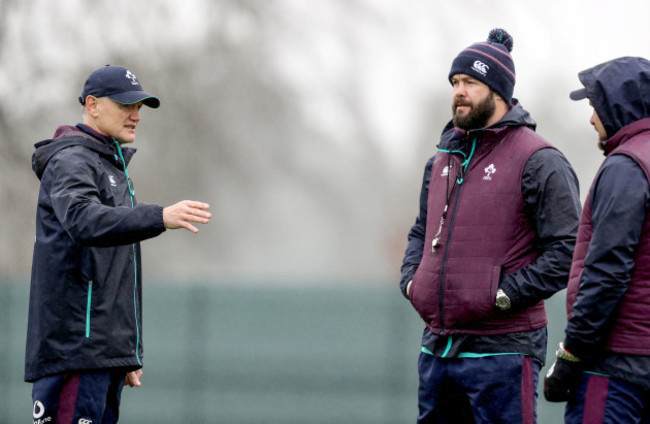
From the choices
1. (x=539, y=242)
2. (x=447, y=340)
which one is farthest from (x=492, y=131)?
(x=447, y=340)

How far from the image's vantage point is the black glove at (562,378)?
3.72 meters

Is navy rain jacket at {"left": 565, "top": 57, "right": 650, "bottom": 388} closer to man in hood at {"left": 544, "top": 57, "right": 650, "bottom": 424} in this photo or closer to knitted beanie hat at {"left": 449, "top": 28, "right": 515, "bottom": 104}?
man in hood at {"left": 544, "top": 57, "right": 650, "bottom": 424}

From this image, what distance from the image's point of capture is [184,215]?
3990 mm

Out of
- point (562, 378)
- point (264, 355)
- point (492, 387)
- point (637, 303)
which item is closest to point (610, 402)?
point (562, 378)

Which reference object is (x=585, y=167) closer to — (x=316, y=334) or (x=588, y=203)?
(x=316, y=334)

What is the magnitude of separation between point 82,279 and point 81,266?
53 mm

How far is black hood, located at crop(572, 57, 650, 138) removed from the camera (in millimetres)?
3746

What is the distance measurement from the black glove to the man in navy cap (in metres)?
1.44

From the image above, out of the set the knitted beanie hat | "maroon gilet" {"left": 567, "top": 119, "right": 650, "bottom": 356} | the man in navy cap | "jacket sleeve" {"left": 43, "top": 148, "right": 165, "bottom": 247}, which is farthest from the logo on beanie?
"jacket sleeve" {"left": 43, "top": 148, "right": 165, "bottom": 247}

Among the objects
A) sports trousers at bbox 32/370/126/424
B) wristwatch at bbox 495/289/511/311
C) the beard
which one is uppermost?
the beard

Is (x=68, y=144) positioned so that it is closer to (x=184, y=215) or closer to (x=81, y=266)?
(x=81, y=266)

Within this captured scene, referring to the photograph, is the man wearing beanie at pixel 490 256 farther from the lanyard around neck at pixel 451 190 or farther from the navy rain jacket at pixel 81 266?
the navy rain jacket at pixel 81 266

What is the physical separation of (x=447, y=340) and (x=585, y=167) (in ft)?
23.7

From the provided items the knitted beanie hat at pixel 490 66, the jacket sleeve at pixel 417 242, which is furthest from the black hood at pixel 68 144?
the knitted beanie hat at pixel 490 66
